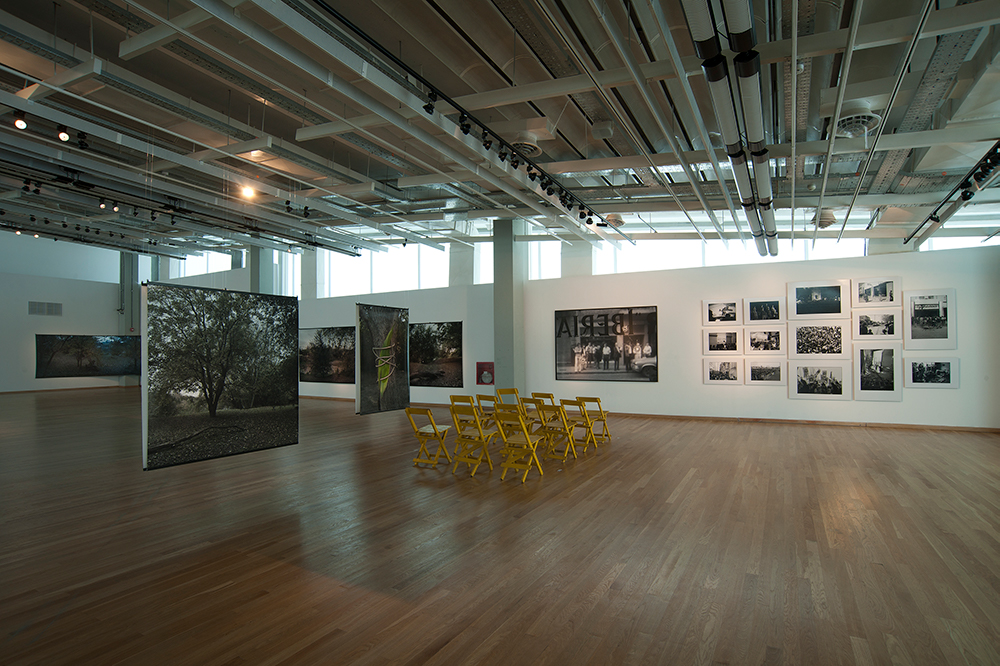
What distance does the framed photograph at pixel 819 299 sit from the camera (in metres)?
10.7

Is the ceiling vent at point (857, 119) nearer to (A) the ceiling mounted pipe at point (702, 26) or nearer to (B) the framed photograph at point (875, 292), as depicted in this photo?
(A) the ceiling mounted pipe at point (702, 26)

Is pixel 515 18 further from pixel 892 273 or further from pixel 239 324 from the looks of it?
pixel 892 273

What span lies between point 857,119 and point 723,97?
2.38m

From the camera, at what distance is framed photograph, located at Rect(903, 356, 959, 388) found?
389 inches

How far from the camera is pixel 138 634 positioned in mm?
3066

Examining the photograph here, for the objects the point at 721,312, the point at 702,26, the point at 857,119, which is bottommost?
the point at 721,312

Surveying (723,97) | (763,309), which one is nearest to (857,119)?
(723,97)

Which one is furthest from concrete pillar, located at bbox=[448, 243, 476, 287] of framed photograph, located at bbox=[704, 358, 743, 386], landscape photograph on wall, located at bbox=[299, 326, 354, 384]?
framed photograph, located at bbox=[704, 358, 743, 386]

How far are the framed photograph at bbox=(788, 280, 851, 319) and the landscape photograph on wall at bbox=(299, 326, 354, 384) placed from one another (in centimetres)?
1245

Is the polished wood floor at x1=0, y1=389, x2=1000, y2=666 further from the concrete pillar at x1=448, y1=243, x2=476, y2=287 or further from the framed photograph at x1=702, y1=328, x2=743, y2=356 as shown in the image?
the concrete pillar at x1=448, y1=243, x2=476, y2=287

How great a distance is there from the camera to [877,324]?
10.4 m

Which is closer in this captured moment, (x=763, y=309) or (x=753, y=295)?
(x=763, y=309)

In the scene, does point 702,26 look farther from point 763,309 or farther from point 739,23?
point 763,309

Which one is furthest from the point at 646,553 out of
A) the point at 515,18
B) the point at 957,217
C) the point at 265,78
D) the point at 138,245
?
the point at 138,245
